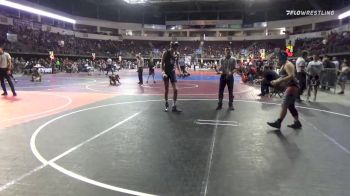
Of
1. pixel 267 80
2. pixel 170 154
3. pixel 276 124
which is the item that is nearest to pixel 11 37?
pixel 267 80

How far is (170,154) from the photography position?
5.32m

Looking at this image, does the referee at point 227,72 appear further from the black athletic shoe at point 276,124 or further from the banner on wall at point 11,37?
the banner on wall at point 11,37

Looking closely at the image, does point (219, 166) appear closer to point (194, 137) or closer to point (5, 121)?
point (194, 137)

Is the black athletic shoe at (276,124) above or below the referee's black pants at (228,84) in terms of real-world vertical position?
below

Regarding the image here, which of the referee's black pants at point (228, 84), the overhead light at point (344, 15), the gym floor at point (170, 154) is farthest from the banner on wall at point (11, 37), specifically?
the overhead light at point (344, 15)

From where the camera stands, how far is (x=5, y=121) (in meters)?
7.89

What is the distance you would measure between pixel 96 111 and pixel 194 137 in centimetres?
395

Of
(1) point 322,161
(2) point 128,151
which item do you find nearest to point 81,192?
(2) point 128,151

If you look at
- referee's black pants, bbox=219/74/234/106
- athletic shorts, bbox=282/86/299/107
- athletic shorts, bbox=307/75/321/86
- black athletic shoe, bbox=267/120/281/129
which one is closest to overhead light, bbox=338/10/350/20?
athletic shorts, bbox=307/75/321/86

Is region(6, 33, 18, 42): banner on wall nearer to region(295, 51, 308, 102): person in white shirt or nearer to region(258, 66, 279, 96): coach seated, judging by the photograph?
A: region(258, 66, 279, 96): coach seated

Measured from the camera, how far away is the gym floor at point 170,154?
156 inches

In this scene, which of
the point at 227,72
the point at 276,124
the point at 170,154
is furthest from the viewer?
the point at 227,72

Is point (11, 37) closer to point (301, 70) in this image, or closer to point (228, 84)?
point (301, 70)

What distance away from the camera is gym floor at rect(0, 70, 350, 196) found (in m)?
A: 3.97
